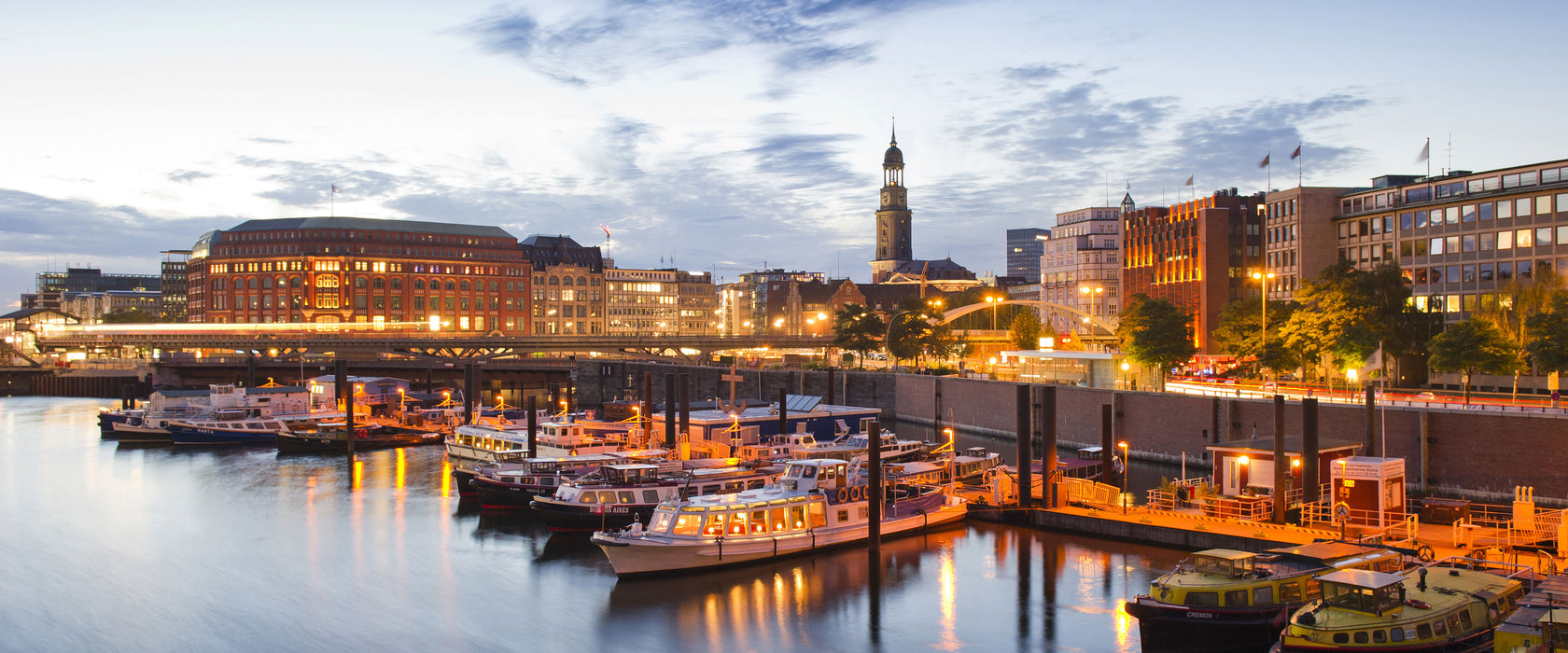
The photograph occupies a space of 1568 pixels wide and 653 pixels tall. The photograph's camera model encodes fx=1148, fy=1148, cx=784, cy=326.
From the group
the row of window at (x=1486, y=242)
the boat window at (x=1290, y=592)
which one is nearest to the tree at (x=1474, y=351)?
the row of window at (x=1486, y=242)

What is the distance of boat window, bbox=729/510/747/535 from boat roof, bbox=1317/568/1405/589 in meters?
19.7

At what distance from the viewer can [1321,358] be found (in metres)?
77.0

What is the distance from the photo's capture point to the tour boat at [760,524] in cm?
3962

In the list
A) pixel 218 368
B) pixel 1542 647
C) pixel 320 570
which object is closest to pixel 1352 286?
pixel 1542 647

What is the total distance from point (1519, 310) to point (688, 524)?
58.0 m

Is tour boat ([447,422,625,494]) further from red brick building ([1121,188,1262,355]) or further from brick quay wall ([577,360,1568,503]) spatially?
red brick building ([1121,188,1262,355])

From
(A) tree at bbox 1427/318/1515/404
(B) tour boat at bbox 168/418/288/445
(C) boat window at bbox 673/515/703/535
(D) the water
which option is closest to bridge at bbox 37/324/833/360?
(B) tour boat at bbox 168/418/288/445

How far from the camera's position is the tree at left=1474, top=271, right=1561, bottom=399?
64250mm

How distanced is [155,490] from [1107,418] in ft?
168

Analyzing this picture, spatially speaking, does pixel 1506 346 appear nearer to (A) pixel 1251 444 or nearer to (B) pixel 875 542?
(A) pixel 1251 444

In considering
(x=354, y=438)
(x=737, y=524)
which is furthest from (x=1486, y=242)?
(x=354, y=438)

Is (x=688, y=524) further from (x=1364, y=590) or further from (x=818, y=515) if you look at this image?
(x=1364, y=590)

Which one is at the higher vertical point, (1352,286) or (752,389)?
(1352,286)

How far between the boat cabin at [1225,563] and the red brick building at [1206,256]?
9500 centimetres
